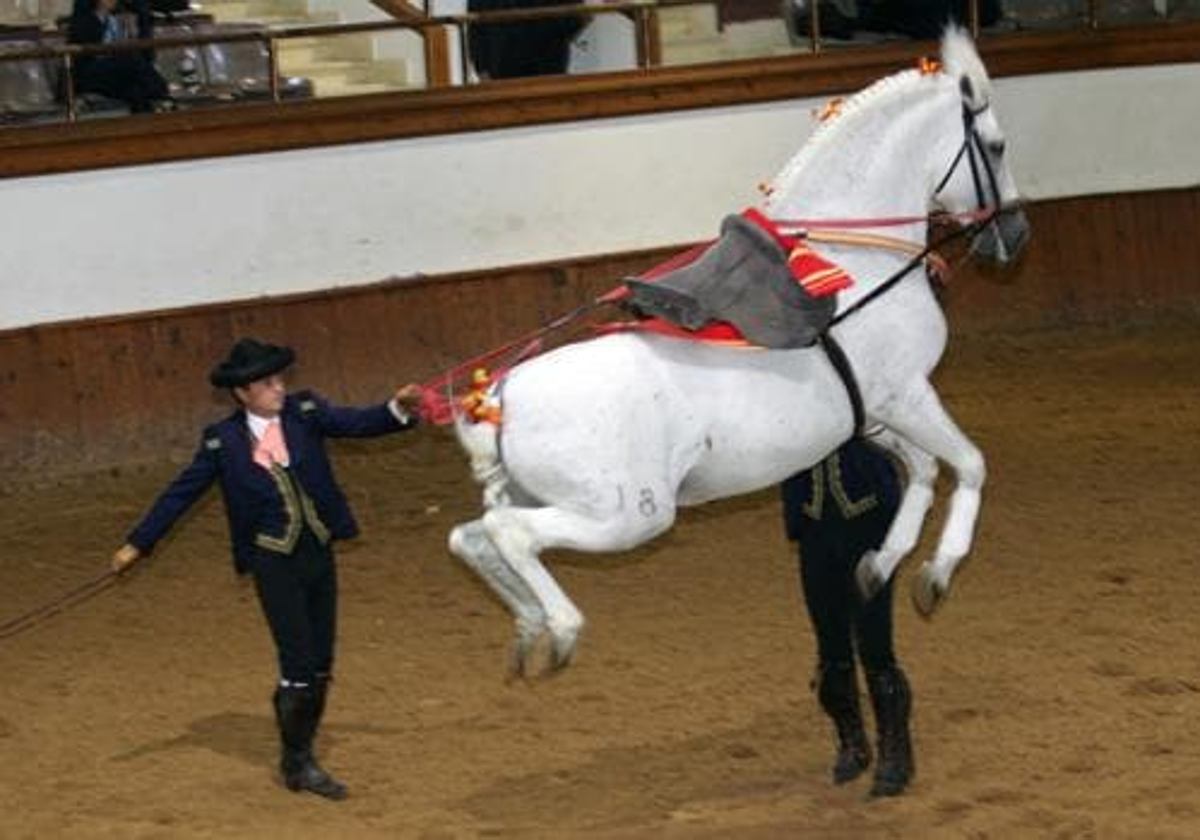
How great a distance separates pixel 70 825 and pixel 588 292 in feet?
22.1

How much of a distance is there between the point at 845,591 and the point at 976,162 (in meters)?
1.42

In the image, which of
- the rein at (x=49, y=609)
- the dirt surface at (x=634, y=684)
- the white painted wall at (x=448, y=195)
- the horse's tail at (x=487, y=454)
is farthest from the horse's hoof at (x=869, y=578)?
the white painted wall at (x=448, y=195)

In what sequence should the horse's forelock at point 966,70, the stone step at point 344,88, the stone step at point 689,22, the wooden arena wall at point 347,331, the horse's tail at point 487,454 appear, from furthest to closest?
the stone step at point 689,22 < the stone step at point 344,88 < the wooden arena wall at point 347,331 < the horse's forelock at point 966,70 < the horse's tail at point 487,454

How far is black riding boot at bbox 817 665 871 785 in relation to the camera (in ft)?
26.2

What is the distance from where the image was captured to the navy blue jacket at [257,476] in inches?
310

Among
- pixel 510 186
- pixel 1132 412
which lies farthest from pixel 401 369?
pixel 1132 412

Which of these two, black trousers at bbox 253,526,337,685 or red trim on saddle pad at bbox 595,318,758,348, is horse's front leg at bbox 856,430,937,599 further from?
black trousers at bbox 253,526,337,685

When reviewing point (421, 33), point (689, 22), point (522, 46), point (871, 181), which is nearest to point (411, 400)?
point (871, 181)

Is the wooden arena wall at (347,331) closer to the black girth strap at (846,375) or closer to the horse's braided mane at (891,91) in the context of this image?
the horse's braided mane at (891,91)

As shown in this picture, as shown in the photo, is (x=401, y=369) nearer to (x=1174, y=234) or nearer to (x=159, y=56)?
(x=159, y=56)

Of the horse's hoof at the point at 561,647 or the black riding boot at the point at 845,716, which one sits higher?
the horse's hoof at the point at 561,647

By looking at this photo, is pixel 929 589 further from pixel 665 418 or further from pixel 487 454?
pixel 487 454

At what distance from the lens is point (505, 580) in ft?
24.7

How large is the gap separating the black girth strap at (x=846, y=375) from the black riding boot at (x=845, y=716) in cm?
77
